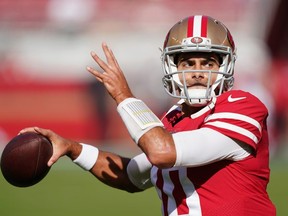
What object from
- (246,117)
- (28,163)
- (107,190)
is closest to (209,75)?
(246,117)

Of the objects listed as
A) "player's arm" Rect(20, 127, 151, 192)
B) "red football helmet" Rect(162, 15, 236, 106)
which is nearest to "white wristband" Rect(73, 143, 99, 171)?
"player's arm" Rect(20, 127, 151, 192)

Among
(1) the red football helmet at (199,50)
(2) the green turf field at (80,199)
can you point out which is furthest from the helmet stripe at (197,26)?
(2) the green turf field at (80,199)

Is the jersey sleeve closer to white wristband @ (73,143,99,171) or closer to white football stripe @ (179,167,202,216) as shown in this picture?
white football stripe @ (179,167,202,216)

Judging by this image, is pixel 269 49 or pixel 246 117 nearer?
pixel 246 117

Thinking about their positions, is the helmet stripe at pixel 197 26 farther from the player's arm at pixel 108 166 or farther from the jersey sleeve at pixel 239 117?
the player's arm at pixel 108 166

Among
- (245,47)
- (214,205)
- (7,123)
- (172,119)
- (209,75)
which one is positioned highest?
(209,75)

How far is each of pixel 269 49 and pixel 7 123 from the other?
5.36 m

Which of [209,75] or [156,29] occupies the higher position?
[209,75]

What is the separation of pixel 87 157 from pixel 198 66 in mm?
828

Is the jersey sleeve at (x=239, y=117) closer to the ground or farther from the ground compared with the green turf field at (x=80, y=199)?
farther from the ground

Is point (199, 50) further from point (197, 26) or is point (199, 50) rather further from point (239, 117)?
point (239, 117)

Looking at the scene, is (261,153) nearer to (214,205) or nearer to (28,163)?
(214,205)

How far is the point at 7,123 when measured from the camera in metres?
14.5

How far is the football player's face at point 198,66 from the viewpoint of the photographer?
342cm
